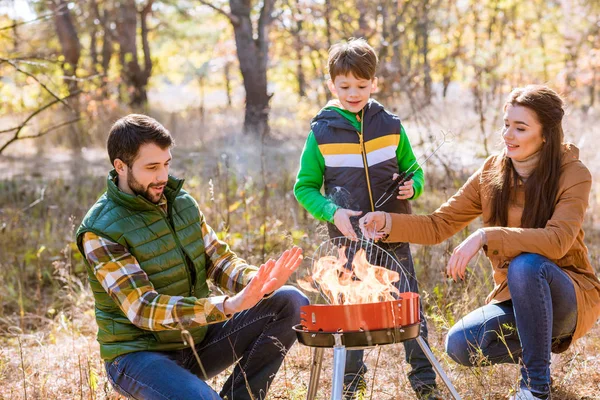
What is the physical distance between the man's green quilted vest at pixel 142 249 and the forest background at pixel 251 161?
511 mm

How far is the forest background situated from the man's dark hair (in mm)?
1130

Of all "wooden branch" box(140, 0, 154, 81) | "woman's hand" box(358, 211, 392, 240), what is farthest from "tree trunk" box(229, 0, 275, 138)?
"woman's hand" box(358, 211, 392, 240)

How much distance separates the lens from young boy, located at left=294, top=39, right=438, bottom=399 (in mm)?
3596

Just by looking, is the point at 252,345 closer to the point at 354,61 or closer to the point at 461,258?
the point at 461,258

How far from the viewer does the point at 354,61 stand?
11.7ft

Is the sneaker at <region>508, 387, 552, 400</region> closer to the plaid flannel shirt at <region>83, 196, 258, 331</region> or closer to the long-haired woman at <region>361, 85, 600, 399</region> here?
the long-haired woman at <region>361, 85, 600, 399</region>

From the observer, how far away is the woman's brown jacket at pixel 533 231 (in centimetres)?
315

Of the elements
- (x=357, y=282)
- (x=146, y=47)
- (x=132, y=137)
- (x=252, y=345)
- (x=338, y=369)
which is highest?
(x=146, y=47)

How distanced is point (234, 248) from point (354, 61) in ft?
9.29

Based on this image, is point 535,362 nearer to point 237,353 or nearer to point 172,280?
point 237,353

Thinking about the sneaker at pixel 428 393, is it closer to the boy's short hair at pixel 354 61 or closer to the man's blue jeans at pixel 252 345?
the man's blue jeans at pixel 252 345

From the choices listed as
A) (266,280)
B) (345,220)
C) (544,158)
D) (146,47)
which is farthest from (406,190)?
(146,47)

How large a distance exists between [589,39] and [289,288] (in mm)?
15661

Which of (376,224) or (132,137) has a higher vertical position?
(132,137)
